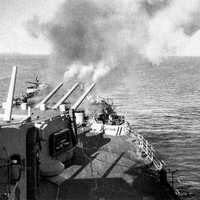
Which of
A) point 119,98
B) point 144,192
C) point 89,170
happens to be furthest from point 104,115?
point 119,98

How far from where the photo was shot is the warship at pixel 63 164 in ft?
27.0

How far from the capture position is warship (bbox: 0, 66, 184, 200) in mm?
8234

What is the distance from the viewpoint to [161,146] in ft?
103

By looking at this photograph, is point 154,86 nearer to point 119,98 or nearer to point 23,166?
point 119,98

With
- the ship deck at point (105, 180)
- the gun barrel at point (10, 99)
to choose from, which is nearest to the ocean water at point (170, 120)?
the ship deck at point (105, 180)

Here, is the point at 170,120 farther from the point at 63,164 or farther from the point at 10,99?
the point at 10,99

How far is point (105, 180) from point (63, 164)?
5.94 feet

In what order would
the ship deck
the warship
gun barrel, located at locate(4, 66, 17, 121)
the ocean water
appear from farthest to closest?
the ocean water < the ship deck < gun barrel, located at locate(4, 66, 17, 121) < the warship

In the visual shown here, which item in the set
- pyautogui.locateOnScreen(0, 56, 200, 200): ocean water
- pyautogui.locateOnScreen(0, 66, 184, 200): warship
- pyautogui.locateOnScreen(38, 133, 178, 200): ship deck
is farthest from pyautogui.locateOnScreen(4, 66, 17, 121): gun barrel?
pyautogui.locateOnScreen(0, 56, 200, 200): ocean water

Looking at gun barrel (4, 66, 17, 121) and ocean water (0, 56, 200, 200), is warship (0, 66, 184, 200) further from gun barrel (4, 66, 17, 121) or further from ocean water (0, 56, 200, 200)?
ocean water (0, 56, 200, 200)

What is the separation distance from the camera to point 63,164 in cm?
1404

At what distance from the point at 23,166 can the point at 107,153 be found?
10.1 m

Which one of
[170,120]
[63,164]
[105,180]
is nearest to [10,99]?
[63,164]

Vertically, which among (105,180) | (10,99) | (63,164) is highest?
(10,99)
